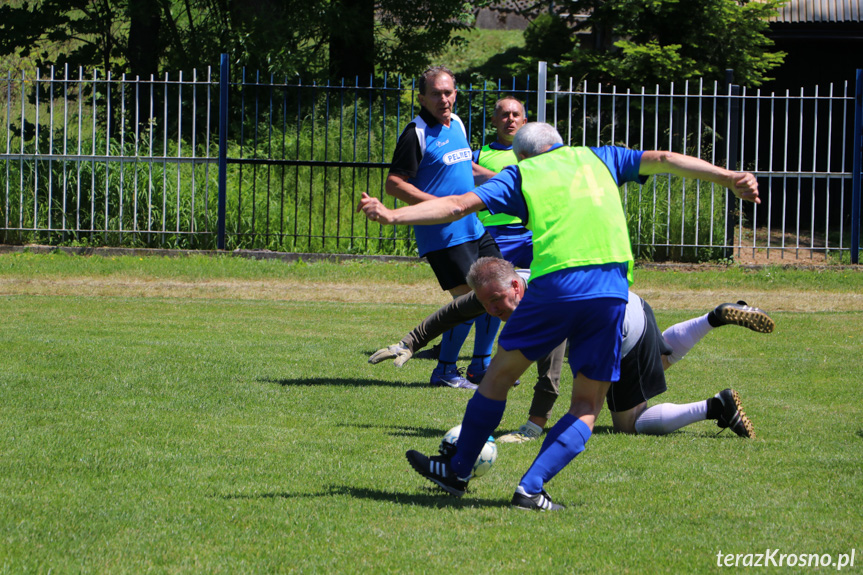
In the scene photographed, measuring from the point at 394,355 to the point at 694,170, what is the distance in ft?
9.46

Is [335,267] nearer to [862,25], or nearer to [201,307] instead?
[201,307]

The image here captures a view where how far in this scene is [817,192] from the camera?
19922mm

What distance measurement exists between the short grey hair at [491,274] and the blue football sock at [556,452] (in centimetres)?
75

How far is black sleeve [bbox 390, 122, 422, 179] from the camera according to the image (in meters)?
6.47

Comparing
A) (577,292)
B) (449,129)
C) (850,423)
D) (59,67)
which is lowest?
(850,423)

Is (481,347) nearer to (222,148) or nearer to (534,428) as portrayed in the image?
(534,428)

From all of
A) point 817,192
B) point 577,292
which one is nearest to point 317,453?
point 577,292

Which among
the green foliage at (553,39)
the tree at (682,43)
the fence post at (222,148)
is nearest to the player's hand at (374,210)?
the fence post at (222,148)

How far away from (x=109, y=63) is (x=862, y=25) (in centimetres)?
1499

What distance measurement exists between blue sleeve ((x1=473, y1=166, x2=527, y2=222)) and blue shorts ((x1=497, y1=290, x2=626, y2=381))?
362 mm

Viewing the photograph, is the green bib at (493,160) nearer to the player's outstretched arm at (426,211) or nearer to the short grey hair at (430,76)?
the short grey hair at (430,76)

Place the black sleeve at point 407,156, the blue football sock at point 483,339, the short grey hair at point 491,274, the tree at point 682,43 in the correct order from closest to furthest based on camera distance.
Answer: the short grey hair at point 491,274, the black sleeve at point 407,156, the blue football sock at point 483,339, the tree at point 682,43

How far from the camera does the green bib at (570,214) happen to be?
3.98 m

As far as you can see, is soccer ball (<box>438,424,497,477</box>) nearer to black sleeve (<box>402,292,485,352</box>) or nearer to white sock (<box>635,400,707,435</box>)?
white sock (<box>635,400,707,435</box>)
